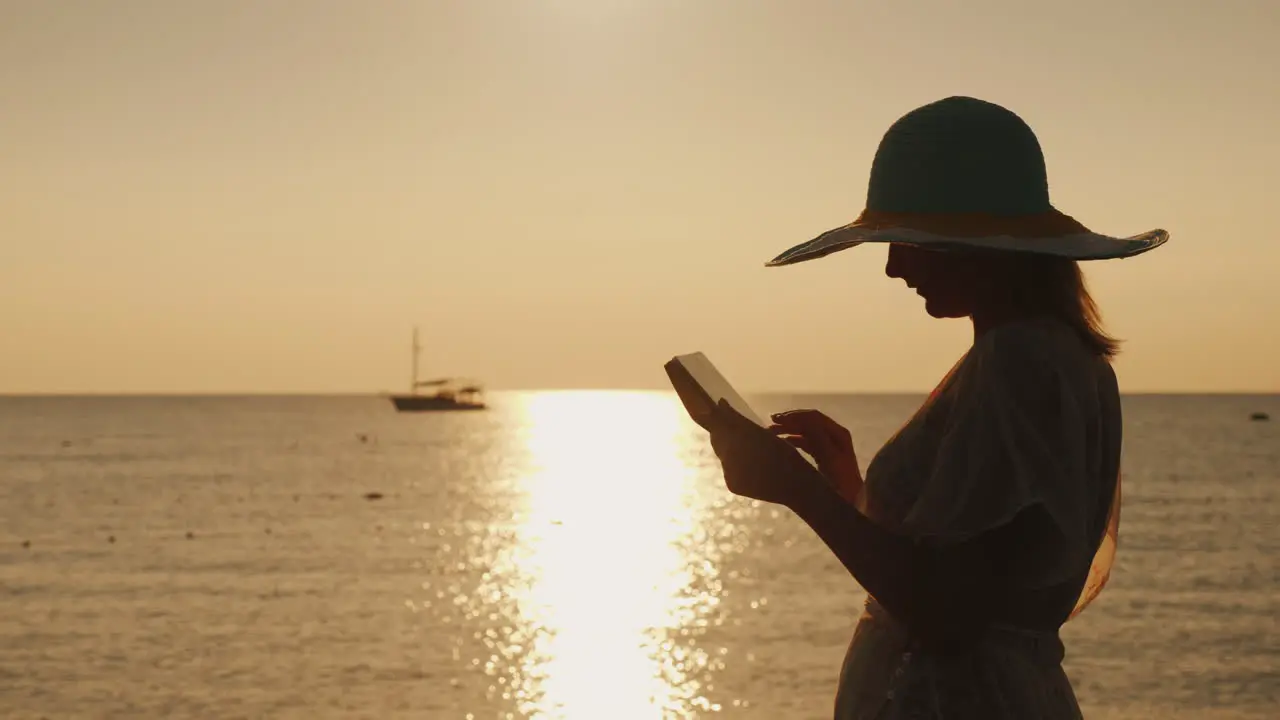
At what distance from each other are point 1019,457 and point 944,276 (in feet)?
1.34

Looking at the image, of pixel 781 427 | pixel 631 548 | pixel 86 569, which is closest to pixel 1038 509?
pixel 781 427

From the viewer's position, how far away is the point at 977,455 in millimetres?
2127

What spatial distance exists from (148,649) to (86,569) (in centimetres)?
2057

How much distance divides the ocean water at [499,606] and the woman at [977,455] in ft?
84.6

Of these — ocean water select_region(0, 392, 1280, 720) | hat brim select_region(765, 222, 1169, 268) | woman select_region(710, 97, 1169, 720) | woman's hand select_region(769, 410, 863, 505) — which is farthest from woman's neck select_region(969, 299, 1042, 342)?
ocean water select_region(0, 392, 1280, 720)

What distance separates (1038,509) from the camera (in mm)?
2092

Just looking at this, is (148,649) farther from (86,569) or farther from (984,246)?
(984,246)

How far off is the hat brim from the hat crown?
0.21 feet

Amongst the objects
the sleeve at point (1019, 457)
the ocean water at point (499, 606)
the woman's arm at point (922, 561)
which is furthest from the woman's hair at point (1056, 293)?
the ocean water at point (499, 606)

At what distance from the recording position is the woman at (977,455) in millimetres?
2109

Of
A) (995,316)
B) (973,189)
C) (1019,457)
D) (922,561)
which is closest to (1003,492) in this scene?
(1019,457)

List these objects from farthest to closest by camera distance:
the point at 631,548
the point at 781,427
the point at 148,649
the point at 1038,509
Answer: the point at 631,548 < the point at 148,649 < the point at 781,427 < the point at 1038,509

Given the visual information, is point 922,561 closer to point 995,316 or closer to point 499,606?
point 995,316

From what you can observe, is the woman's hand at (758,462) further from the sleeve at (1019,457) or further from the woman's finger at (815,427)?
the woman's finger at (815,427)
